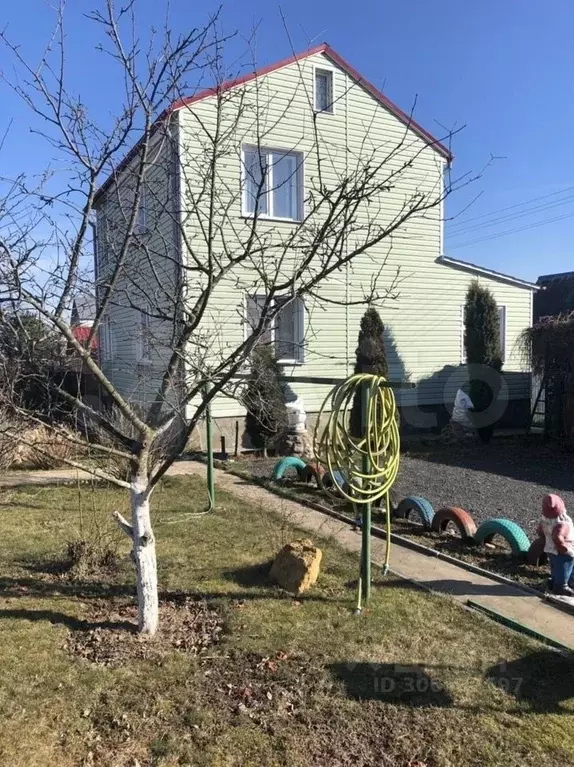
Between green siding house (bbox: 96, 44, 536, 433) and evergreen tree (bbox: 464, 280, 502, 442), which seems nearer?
green siding house (bbox: 96, 44, 536, 433)

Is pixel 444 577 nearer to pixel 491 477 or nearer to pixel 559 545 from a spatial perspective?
pixel 559 545

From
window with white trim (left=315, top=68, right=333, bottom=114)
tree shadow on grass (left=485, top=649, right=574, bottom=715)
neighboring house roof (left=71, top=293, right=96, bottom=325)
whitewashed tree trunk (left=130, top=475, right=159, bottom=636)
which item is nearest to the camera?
tree shadow on grass (left=485, top=649, right=574, bottom=715)

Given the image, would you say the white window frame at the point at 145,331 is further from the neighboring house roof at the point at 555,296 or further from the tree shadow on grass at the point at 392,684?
the neighboring house roof at the point at 555,296

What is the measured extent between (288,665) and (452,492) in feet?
17.7

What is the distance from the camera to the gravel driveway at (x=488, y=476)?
7.40m

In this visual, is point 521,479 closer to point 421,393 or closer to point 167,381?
point 421,393

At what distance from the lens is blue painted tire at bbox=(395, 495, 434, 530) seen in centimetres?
604

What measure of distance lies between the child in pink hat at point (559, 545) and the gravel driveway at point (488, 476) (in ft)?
6.67

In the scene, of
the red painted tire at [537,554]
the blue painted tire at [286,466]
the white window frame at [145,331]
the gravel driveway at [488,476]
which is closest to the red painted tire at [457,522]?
the red painted tire at [537,554]

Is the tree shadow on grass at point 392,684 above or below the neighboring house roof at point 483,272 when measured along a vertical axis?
below

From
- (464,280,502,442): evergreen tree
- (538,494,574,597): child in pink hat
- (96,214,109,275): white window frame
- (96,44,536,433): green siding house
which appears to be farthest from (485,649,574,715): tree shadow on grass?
(464,280,502,442): evergreen tree

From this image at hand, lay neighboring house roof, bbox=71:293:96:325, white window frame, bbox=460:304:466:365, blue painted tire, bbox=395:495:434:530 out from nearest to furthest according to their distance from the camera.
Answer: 1. neighboring house roof, bbox=71:293:96:325
2. blue painted tire, bbox=395:495:434:530
3. white window frame, bbox=460:304:466:365

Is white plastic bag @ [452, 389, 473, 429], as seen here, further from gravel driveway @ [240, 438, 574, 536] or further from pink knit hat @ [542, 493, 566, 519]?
pink knit hat @ [542, 493, 566, 519]

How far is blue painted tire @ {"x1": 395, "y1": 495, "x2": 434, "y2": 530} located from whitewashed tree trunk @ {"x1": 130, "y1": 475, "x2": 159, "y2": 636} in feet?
10.8
